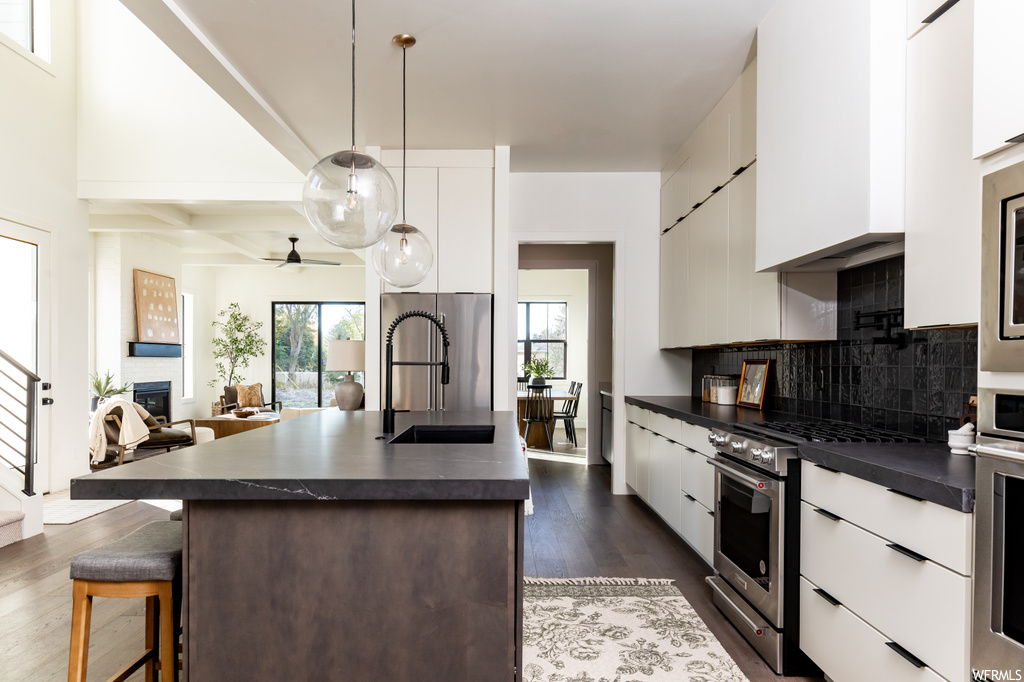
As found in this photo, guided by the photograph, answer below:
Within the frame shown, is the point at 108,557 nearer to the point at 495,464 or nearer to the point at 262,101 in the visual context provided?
the point at 495,464

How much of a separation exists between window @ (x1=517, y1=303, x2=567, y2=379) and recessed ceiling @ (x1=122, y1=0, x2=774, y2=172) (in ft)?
18.9

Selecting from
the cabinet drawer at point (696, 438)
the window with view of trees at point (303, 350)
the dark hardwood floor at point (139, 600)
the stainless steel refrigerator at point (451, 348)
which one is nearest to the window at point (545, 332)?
the window with view of trees at point (303, 350)

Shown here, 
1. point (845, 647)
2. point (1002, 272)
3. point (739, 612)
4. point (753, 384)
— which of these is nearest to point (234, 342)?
point (753, 384)

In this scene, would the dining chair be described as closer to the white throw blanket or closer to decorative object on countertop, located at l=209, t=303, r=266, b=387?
the white throw blanket

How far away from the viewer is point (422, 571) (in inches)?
61.7

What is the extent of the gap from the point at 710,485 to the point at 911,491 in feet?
5.43

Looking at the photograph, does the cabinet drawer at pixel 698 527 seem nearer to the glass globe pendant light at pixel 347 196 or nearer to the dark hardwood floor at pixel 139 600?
the dark hardwood floor at pixel 139 600

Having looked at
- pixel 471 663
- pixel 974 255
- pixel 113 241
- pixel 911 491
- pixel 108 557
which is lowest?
pixel 471 663

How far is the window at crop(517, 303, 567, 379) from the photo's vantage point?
411 inches

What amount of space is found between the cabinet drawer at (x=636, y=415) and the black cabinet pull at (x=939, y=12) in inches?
121

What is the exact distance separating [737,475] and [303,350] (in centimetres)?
1000

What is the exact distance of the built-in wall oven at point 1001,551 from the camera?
4.59 feet

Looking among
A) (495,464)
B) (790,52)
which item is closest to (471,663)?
(495,464)

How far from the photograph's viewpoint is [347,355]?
528 centimetres
